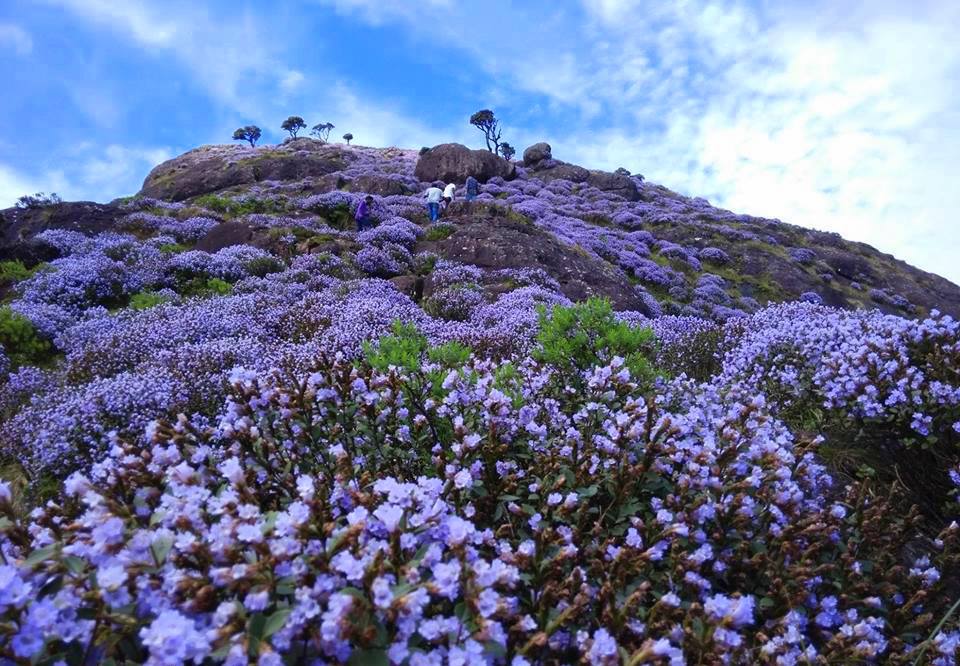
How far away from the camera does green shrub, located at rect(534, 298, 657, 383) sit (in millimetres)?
4961

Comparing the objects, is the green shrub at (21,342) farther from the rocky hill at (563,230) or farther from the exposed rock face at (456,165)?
the exposed rock face at (456,165)

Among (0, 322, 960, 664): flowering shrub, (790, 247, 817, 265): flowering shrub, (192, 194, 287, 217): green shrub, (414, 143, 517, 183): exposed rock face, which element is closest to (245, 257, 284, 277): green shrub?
(192, 194, 287, 217): green shrub

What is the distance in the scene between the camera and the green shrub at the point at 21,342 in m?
9.85

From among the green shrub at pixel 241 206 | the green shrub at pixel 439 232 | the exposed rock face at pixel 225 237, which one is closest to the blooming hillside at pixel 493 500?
the exposed rock face at pixel 225 237

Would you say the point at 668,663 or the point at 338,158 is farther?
the point at 338,158

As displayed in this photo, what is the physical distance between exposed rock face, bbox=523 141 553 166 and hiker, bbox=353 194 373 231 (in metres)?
29.2

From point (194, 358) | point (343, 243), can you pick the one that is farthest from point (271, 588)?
point (343, 243)

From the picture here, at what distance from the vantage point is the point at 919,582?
3.12 meters

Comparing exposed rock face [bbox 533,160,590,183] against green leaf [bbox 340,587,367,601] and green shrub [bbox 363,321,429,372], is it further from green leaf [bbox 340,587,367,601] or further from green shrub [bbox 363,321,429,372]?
green leaf [bbox 340,587,367,601]

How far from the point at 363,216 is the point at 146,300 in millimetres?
9663

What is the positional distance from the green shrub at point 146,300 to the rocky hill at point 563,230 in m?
4.89

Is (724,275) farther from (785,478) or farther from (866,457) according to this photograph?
(785,478)

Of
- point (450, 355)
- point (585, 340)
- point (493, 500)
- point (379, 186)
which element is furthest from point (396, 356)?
point (379, 186)

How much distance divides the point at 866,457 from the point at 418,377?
3.99 m
